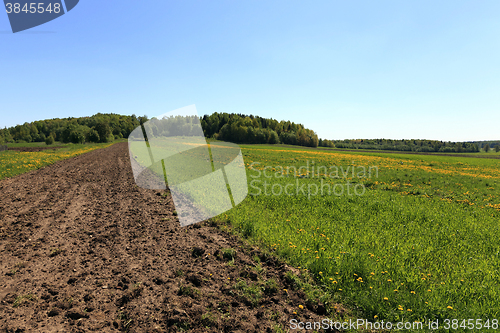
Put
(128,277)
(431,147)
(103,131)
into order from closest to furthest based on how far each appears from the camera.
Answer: (128,277) → (103,131) → (431,147)

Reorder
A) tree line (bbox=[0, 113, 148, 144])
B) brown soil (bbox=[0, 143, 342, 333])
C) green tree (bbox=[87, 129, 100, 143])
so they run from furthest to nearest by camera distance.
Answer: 1. green tree (bbox=[87, 129, 100, 143])
2. tree line (bbox=[0, 113, 148, 144])
3. brown soil (bbox=[0, 143, 342, 333])

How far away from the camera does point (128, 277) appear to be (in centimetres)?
401

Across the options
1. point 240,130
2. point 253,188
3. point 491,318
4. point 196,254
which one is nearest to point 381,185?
point 253,188

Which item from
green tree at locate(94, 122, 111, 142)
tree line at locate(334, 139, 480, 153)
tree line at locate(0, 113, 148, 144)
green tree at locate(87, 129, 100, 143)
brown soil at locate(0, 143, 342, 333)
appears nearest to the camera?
brown soil at locate(0, 143, 342, 333)

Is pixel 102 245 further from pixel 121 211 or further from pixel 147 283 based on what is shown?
pixel 121 211

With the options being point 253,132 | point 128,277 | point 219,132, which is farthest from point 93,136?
point 128,277

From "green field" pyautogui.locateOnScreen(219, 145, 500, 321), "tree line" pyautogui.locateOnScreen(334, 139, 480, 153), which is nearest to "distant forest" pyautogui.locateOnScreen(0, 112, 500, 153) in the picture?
"tree line" pyautogui.locateOnScreen(334, 139, 480, 153)

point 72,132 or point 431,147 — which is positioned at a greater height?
point 72,132

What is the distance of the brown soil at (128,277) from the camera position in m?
3.08

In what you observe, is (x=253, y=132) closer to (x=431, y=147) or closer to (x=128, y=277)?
(x=128, y=277)

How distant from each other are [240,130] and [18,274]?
8537 cm

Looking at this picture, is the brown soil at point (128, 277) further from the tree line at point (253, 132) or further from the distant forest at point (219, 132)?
the tree line at point (253, 132)

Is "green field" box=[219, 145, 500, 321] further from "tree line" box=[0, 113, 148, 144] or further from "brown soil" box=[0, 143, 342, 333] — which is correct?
"tree line" box=[0, 113, 148, 144]

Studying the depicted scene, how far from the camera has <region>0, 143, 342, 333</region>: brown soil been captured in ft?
10.1
